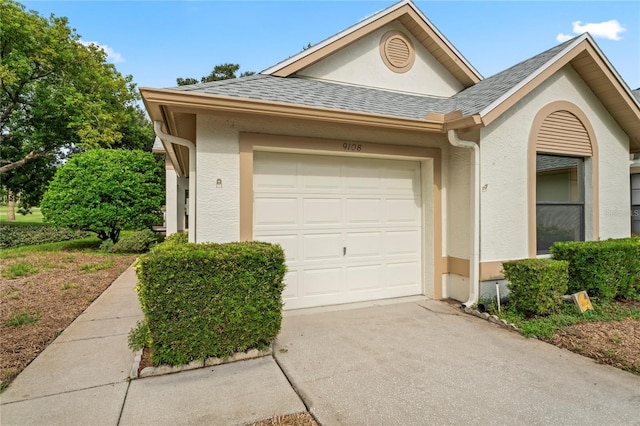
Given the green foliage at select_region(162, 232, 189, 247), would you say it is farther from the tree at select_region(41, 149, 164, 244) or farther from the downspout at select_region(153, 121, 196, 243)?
the tree at select_region(41, 149, 164, 244)

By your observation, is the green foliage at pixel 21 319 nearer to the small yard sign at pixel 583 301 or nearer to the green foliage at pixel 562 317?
the green foliage at pixel 562 317

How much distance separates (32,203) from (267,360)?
2271cm

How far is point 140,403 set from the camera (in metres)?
2.96

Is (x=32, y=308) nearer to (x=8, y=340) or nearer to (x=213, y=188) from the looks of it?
(x=8, y=340)

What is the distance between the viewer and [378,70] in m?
7.20

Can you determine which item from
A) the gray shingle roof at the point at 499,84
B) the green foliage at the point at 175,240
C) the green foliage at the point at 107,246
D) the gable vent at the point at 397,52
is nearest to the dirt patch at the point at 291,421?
the green foliage at the point at 175,240

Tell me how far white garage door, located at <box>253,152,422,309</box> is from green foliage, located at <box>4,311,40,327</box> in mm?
3625

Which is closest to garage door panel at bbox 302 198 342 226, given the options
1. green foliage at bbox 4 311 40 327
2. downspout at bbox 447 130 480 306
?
downspout at bbox 447 130 480 306

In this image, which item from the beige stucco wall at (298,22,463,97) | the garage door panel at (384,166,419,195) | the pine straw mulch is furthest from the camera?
the beige stucco wall at (298,22,463,97)

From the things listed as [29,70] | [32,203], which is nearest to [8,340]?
[29,70]

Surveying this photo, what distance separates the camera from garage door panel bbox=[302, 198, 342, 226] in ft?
18.3

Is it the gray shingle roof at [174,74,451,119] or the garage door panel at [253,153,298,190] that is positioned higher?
the gray shingle roof at [174,74,451,119]

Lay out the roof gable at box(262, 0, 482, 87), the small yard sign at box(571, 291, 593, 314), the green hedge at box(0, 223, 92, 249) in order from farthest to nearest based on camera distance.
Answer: the green hedge at box(0, 223, 92, 249), the roof gable at box(262, 0, 482, 87), the small yard sign at box(571, 291, 593, 314)

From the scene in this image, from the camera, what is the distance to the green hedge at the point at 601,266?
558cm
